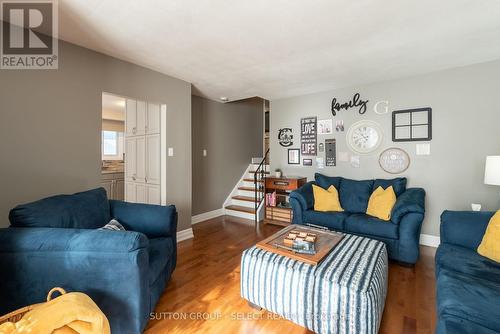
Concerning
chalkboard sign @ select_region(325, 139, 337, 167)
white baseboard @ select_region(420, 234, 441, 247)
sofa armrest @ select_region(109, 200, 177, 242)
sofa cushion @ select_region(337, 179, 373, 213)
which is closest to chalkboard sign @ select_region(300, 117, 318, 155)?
chalkboard sign @ select_region(325, 139, 337, 167)

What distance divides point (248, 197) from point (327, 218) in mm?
2299

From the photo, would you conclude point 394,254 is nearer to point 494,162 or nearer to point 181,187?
point 494,162

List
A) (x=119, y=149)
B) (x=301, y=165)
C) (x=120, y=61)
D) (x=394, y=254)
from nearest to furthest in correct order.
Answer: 1. (x=394, y=254)
2. (x=120, y=61)
3. (x=301, y=165)
4. (x=119, y=149)

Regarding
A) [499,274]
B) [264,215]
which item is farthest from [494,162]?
[264,215]

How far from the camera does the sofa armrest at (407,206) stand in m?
2.53

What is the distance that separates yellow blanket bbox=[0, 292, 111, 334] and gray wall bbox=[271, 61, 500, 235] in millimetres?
3686

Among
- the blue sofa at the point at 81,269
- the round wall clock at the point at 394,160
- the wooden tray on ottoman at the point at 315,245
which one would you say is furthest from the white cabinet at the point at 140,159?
the round wall clock at the point at 394,160

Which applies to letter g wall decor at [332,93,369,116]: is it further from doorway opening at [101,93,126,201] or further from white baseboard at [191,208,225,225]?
doorway opening at [101,93,126,201]

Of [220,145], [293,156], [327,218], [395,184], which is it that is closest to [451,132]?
[395,184]

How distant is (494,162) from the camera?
2271 millimetres

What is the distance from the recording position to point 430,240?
3.19 metres

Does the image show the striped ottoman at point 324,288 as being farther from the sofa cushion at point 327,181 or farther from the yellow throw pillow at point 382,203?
the sofa cushion at point 327,181

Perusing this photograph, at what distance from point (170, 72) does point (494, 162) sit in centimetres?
381

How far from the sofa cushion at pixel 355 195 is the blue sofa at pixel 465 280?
3.85 feet
